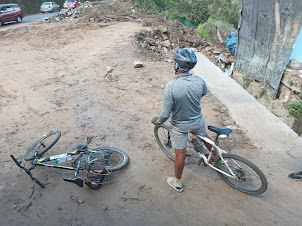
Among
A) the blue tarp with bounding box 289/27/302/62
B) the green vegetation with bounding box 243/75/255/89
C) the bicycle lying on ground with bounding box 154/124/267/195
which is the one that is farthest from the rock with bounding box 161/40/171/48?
the bicycle lying on ground with bounding box 154/124/267/195

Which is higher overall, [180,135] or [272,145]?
[180,135]

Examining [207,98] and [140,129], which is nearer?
[140,129]

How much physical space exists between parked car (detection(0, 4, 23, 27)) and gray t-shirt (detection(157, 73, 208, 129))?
20.4 meters

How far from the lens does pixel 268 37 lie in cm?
641

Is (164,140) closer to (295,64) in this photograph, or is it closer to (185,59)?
(185,59)

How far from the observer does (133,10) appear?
17031mm

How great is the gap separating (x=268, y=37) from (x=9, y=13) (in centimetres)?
1991

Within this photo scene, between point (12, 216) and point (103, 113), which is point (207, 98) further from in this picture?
point (12, 216)

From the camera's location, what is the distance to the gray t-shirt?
96.0 inches

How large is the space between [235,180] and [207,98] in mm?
3017

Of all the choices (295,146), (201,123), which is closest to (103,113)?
(201,123)

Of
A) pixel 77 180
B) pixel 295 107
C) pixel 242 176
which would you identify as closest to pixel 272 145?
pixel 242 176

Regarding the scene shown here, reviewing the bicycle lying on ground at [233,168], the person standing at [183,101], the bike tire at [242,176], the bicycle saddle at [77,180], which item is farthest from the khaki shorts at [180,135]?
the bicycle saddle at [77,180]

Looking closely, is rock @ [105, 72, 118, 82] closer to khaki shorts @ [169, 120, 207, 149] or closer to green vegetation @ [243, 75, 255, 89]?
khaki shorts @ [169, 120, 207, 149]
